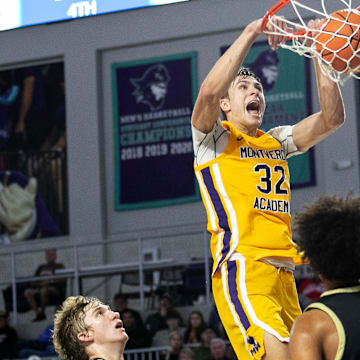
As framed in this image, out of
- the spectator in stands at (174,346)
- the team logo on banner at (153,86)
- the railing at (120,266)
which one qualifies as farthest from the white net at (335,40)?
the team logo on banner at (153,86)

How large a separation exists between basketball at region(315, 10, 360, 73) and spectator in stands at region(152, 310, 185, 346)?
22.1 feet

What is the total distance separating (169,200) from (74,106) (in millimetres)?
2119

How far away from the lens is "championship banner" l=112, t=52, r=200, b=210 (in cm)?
1347

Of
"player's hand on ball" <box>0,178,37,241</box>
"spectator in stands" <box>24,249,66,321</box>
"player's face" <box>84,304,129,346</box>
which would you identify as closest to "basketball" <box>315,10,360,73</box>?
"player's face" <box>84,304,129,346</box>

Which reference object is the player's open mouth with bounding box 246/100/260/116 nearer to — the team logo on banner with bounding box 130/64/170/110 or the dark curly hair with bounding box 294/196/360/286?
the dark curly hair with bounding box 294/196/360/286

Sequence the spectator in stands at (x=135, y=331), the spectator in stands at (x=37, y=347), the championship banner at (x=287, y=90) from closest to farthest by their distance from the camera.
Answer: the spectator in stands at (x=135, y=331)
the spectator in stands at (x=37, y=347)
the championship banner at (x=287, y=90)

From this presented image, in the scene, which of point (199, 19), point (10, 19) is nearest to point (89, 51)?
point (199, 19)

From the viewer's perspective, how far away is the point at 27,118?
14.4 m

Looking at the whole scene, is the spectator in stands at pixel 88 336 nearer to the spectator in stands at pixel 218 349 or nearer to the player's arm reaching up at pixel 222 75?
the player's arm reaching up at pixel 222 75

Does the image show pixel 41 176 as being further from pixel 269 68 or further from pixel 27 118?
pixel 269 68

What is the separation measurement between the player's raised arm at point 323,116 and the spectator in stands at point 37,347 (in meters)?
6.94

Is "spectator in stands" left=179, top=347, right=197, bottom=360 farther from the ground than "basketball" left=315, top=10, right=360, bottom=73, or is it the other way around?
"basketball" left=315, top=10, right=360, bottom=73

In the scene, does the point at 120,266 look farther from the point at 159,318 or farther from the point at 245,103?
the point at 245,103

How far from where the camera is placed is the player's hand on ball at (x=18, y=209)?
46.0ft
